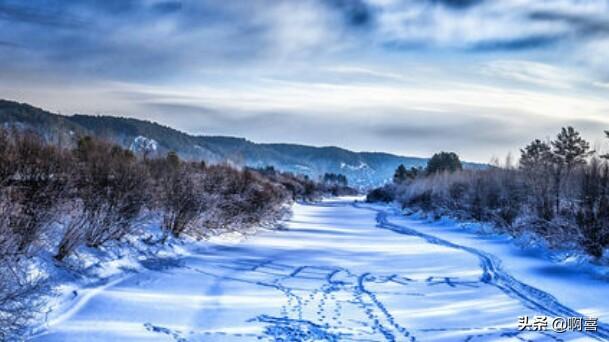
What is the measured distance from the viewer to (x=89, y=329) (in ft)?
22.4

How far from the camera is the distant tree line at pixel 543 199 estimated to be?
46.5 feet

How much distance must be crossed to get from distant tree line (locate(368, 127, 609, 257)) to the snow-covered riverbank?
1.23 metres

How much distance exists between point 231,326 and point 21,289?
2680mm

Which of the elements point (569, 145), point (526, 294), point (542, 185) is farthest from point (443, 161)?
point (526, 294)

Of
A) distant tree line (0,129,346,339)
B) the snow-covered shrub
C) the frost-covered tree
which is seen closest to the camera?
distant tree line (0,129,346,339)

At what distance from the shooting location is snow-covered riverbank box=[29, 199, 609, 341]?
729 centimetres

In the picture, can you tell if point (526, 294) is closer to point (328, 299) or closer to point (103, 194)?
point (328, 299)

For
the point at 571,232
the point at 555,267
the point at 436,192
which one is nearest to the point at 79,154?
the point at 555,267

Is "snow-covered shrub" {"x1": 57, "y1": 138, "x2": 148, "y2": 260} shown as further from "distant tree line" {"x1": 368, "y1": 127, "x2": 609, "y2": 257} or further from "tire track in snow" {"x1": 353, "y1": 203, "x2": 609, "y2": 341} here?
"distant tree line" {"x1": 368, "y1": 127, "x2": 609, "y2": 257}

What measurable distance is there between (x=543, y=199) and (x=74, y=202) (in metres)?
16.3

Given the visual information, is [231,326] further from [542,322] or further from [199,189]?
[199,189]

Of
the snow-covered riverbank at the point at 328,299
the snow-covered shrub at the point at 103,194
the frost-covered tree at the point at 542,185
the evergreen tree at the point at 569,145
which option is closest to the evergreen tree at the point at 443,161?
the evergreen tree at the point at 569,145

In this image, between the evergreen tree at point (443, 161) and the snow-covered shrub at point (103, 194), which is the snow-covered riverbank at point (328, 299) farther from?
the evergreen tree at point (443, 161)

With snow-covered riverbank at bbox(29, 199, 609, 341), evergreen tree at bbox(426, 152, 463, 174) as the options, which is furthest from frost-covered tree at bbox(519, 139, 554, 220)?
evergreen tree at bbox(426, 152, 463, 174)
